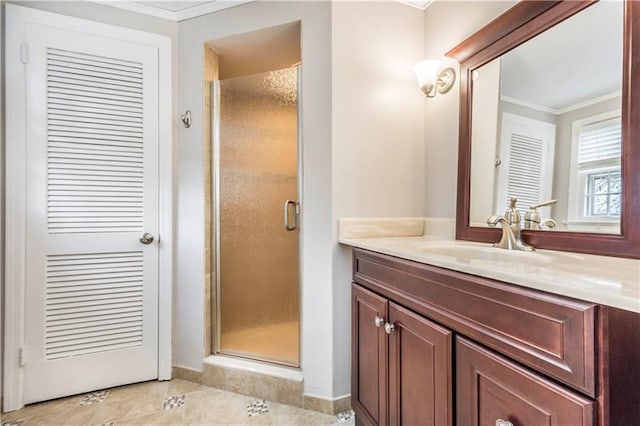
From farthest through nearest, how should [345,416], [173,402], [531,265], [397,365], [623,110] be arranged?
1. [173,402]
2. [345,416]
3. [397,365]
4. [623,110]
5. [531,265]

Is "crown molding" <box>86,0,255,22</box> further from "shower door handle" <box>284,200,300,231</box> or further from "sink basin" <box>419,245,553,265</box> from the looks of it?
"sink basin" <box>419,245,553,265</box>

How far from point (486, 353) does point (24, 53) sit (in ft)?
8.35

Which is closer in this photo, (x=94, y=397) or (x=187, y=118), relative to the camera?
(x=94, y=397)

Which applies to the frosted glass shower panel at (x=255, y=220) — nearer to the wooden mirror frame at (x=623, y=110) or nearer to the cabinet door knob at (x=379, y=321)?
the cabinet door knob at (x=379, y=321)

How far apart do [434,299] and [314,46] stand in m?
1.42

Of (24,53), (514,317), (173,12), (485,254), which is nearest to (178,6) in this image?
(173,12)

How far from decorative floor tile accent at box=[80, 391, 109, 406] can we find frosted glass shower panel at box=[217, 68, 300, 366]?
2.20ft

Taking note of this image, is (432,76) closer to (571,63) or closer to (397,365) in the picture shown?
(571,63)

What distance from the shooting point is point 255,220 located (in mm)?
1927

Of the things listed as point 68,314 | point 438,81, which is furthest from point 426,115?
point 68,314

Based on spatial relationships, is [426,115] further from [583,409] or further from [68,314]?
[68,314]

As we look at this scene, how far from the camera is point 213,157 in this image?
75.7 inches

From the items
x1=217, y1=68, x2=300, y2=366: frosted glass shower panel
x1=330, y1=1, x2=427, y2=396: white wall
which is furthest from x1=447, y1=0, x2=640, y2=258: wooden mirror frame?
x1=217, y1=68, x2=300, y2=366: frosted glass shower panel

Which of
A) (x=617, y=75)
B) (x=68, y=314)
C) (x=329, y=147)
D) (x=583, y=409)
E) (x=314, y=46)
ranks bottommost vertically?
(x=68, y=314)
